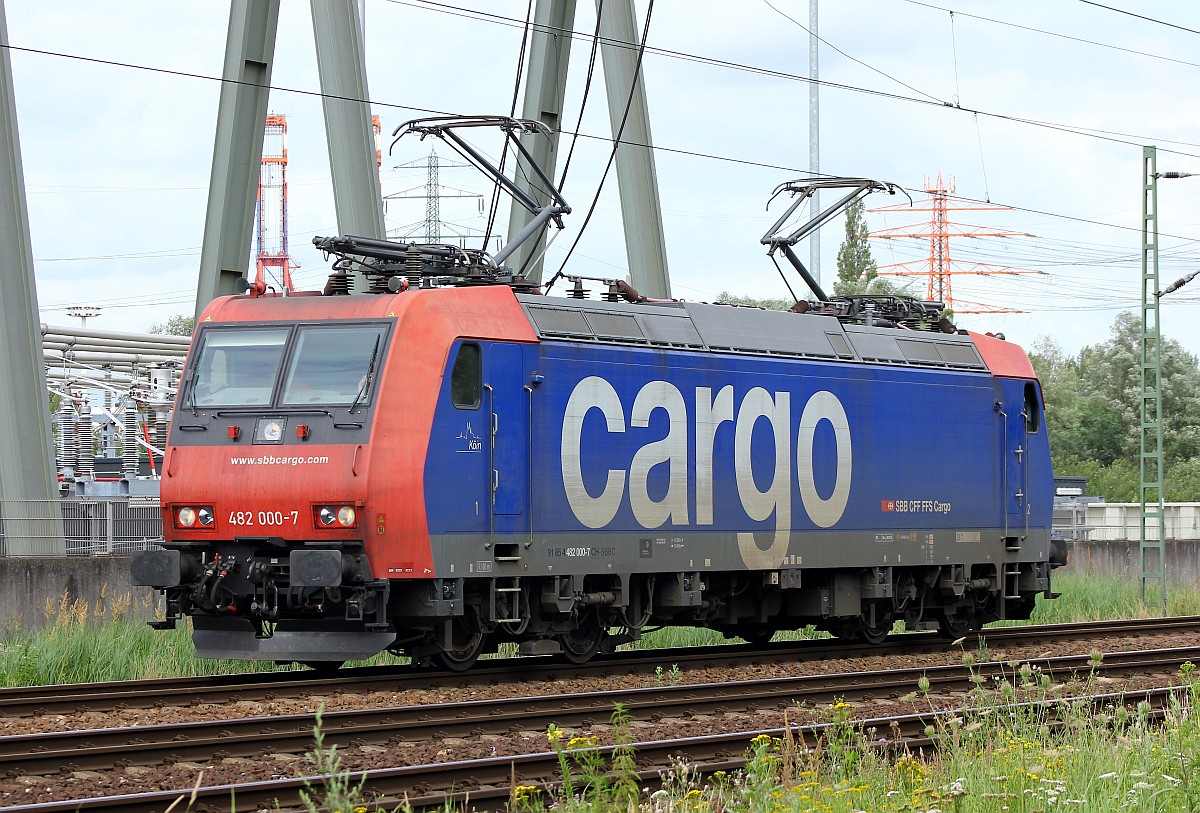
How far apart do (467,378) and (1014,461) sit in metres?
9.36

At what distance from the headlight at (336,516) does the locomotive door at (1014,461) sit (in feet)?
33.3

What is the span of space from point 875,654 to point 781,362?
370cm

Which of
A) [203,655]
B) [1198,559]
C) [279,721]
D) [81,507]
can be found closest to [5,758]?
[279,721]

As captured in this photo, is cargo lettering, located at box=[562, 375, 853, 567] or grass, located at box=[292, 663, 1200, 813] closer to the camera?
grass, located at box=[292, 663, 1200, 813]

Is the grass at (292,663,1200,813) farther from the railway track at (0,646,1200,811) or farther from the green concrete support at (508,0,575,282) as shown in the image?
the green concrete support at (508,0,575,282)

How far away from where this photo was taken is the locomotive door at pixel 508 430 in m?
15.1

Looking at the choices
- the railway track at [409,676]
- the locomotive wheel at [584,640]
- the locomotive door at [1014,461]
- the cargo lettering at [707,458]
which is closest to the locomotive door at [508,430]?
the cargo lettering at [707,458]

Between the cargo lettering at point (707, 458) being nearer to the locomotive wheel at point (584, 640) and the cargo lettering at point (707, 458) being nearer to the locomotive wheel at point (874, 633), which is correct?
the locomotive wheel at point (584, 640)

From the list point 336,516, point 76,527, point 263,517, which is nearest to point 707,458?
point 336,516

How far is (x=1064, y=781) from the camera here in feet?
29.8

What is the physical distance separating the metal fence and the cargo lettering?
6.21m

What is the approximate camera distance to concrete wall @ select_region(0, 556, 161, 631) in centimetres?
1877

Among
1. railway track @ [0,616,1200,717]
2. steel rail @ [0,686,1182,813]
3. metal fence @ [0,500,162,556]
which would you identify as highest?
metal fence @ [0,500,162,556]

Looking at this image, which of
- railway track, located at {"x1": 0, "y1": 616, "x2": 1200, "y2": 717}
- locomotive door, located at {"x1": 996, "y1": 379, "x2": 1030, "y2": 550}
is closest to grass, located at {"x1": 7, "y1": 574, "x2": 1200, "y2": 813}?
railway track, located at {"x1": 0, "y1": 616, "x2": 1200, "y2": 717}
